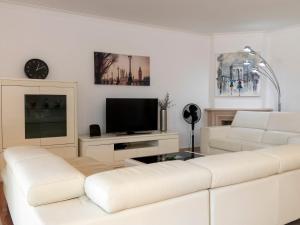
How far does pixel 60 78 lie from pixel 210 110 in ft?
10.2

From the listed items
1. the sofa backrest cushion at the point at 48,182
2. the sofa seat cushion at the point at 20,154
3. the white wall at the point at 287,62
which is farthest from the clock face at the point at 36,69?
the white wall at the point at 287,62

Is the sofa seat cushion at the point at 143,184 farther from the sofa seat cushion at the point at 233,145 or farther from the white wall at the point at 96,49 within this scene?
the white wall at the point at 96,49

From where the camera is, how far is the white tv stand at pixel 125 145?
426 cm

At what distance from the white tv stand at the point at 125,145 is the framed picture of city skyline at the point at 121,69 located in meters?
0.99

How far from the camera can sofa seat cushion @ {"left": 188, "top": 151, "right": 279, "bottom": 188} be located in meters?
1.67

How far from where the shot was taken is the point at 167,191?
145cm

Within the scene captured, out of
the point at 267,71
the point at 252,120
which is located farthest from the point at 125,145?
the point at 267,71

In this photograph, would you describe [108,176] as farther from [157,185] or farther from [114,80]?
[114,80]

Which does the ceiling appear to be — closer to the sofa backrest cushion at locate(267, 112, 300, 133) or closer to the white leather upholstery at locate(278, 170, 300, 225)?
the sofa backrest cushion at locate(267, 112, 300, 133)

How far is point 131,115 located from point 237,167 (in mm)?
3285

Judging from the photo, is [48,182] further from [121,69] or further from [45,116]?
[121,69]

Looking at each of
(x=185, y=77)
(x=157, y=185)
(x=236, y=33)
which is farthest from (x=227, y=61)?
(x=157, y=185)

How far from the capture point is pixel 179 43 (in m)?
5.71

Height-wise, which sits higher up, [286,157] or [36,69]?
[36,69]
